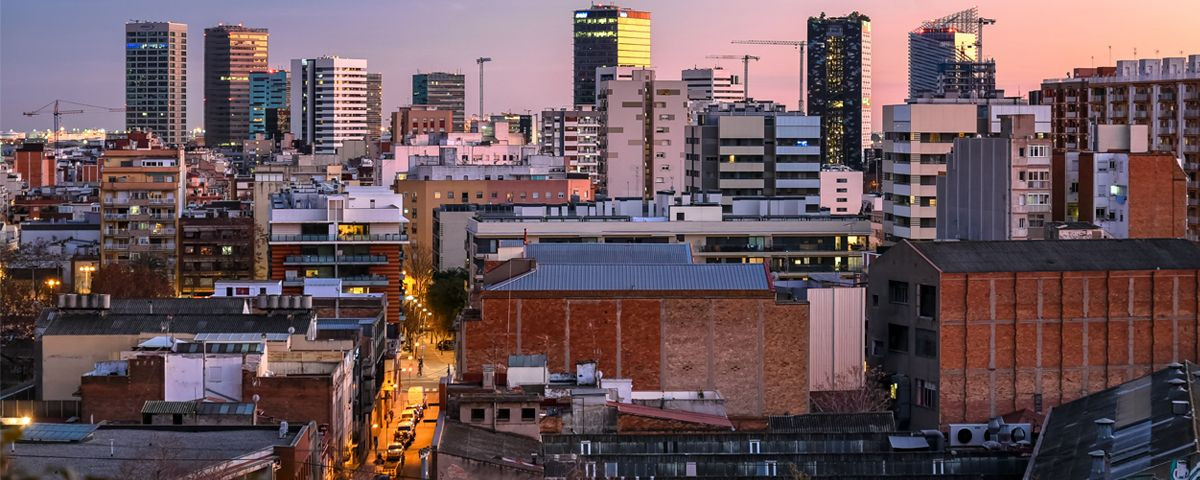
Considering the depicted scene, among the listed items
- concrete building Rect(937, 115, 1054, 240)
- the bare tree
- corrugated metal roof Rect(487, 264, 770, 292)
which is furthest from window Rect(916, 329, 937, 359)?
concrete building Rect(937, 115, 1054, 240)

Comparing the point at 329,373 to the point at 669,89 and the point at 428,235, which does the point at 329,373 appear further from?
the point at 669,89

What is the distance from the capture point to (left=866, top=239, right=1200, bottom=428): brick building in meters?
57.6

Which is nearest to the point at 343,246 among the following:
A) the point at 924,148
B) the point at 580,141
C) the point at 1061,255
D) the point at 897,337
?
the point at 924,148

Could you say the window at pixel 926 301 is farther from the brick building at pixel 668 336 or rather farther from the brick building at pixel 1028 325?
the brick building at pixel 668 336

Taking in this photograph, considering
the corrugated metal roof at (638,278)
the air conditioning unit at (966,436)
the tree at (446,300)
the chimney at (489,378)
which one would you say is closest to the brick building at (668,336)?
the corrugated metal roof at (638,278)

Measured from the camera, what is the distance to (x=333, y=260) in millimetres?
84812

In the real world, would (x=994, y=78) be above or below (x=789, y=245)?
above

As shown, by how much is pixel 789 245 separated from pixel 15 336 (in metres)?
33.2

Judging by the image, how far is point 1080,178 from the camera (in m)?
77.8

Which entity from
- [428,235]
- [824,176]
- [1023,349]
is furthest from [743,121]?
[1023,349]

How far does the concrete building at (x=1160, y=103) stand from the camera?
385 feet

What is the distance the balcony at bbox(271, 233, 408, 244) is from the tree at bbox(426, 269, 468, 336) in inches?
363

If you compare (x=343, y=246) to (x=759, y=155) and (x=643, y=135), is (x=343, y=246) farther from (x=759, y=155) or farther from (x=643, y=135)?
(x=643, y=135)

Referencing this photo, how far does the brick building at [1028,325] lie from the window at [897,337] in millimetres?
110
